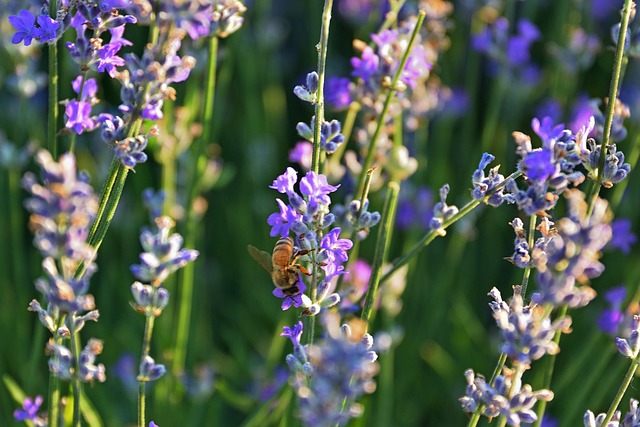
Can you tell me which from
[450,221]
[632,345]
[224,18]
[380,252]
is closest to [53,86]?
[224,18]

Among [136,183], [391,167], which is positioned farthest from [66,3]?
[136,183]

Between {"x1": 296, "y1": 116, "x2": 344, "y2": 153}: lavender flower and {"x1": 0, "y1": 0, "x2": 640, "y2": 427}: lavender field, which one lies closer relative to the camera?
{"x1": 0, "y1": 0, "x2": 640, "y2": 427}: lavender field

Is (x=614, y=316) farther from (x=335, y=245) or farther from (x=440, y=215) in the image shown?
(x=335, y=245)

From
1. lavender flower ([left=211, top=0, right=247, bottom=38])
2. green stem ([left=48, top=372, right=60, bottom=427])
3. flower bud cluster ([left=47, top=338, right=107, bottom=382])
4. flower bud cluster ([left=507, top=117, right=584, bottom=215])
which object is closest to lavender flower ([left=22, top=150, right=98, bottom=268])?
flower bud cluster ([left=47, top=338, right=107, bottom=382])

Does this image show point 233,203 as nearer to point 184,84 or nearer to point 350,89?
point 184,84

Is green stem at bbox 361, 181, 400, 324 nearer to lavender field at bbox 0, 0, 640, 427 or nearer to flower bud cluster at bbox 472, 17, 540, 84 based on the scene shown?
lavender field at bbox 0, 0, 640, 427

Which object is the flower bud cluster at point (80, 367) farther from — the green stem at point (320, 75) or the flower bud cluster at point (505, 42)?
the flower bud cluster at point (505, 42)

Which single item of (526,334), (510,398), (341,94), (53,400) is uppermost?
(341,94)

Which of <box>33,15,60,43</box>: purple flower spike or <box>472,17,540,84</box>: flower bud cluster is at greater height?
<box>472,17,540,84</box>: flower bud cluster

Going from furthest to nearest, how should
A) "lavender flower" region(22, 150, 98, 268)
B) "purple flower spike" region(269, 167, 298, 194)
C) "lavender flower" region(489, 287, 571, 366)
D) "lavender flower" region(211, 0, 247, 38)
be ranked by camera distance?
1. "lavender flower" region(211, 0, 247, 38)
2. "purple flower spike" region(269, 167, 298, 194)
3. "lavender flower" region(489, 287, 571, 366)
4. "lavender flower" region(22, 150, 98, 268)
